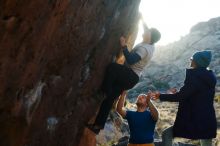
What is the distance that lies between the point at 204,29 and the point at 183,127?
129 metres

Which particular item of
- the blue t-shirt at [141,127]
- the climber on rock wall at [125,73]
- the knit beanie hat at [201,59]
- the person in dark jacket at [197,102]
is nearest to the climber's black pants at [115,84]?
the climber on rock wall at [125,73]

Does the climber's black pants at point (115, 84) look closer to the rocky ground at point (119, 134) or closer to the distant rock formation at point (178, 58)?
the rocky ground at point (119, 134)

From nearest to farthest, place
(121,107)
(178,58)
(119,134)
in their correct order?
(121,107) → (119,134) → (178,58)

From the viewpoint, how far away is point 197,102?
10.6m

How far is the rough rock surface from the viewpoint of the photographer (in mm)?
8750

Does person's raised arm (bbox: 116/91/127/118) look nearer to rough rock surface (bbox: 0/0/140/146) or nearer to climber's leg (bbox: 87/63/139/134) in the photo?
climber's leg (bbox: 87/63/139/134)

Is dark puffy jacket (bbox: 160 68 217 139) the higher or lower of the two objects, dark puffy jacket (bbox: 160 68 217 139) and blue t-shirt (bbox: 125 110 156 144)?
the higher

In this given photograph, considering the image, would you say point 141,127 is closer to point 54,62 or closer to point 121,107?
point 121,107

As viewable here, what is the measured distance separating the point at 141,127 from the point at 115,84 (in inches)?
64.1

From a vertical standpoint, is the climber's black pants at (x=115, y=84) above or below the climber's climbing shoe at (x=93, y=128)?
above

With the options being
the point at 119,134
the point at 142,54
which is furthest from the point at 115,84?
the point at 119,134

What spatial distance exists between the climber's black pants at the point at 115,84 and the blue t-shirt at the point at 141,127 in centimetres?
104

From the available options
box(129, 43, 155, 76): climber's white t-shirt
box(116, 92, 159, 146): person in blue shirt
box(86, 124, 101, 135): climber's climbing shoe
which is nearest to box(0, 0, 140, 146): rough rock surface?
box(86, 124, 101, 135): climber's climbing shoe

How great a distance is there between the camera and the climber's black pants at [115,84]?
38.6 ft
